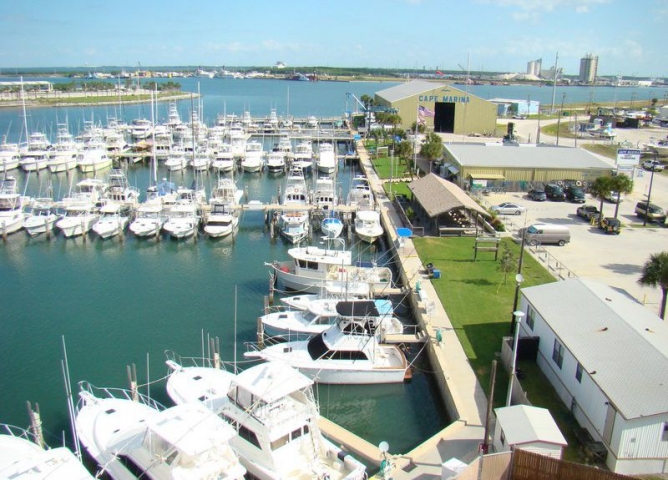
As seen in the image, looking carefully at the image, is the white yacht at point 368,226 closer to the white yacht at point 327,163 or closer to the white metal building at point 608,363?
the white metal building at point 608,363

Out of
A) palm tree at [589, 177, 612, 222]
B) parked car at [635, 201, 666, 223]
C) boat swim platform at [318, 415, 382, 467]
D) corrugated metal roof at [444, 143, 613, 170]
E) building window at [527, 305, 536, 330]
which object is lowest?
boat swim platform at [318, 415, 382, 467]

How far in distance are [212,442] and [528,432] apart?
8.47 metres

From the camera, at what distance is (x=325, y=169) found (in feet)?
219

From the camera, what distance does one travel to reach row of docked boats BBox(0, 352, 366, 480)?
1516cm

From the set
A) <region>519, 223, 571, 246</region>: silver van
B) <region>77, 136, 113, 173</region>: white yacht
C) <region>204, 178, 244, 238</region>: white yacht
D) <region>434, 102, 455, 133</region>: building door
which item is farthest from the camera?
<region>434, 102, 455, 133</region>: building door

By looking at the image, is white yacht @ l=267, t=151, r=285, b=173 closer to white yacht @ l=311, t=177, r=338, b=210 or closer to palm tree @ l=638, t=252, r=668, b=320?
white yacht @ l=311, t=177, r=338, b=210

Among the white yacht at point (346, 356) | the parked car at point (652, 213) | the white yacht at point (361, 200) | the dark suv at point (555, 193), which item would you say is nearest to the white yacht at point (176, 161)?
the white yacht at point (361, 200)

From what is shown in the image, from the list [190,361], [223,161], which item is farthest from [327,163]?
[190,361]

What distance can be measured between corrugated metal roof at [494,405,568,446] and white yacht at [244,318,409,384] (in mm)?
7132

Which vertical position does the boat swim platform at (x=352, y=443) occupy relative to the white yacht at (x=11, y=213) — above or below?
below

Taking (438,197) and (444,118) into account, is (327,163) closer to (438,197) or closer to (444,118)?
(438,197)

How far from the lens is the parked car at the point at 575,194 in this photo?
49.6 m

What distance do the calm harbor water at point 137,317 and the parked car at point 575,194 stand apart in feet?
84.5

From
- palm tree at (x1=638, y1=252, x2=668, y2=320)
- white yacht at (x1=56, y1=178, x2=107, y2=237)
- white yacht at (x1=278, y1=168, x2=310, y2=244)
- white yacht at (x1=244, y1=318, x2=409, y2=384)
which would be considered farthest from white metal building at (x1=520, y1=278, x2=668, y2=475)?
white yacht at (x1=56, y1=178, x2=107, y2=237)
